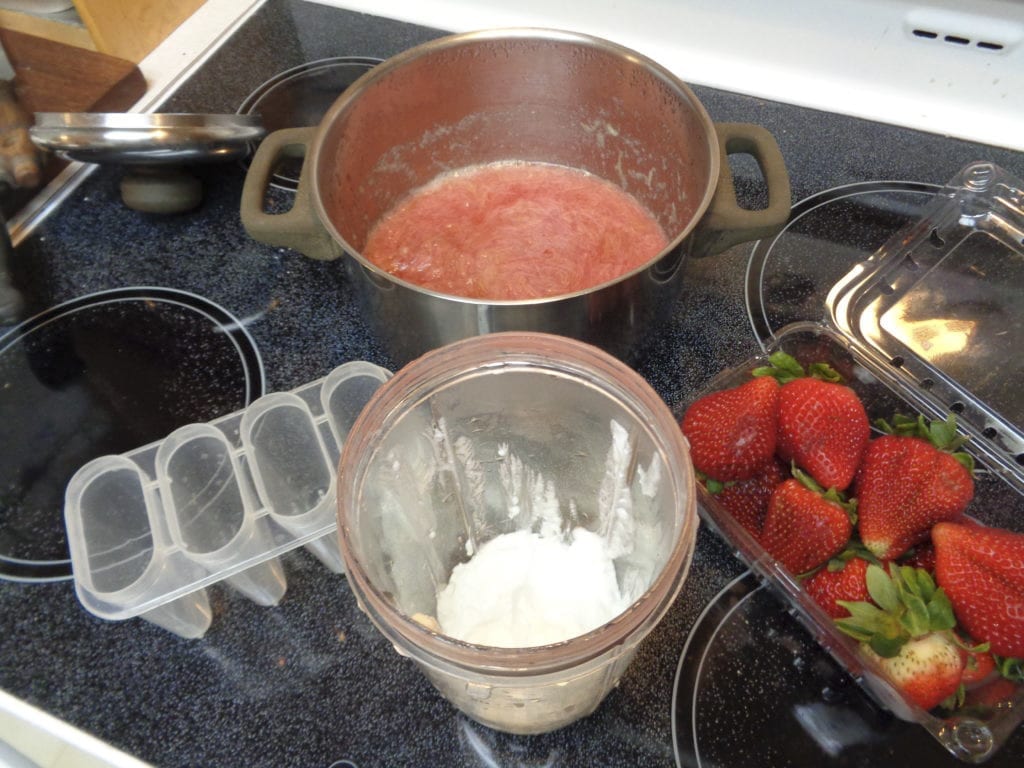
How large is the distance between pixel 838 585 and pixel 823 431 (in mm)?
103

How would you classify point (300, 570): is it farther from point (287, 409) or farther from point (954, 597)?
point (954, 597)

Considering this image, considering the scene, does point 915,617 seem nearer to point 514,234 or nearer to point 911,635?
point 911,635

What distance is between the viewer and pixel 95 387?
67 cm

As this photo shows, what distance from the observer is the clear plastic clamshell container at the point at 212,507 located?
487 mm

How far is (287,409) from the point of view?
562mm

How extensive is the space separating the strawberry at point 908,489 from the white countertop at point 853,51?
47 cm

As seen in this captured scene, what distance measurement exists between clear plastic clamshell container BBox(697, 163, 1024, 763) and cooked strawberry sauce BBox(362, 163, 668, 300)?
0.18m

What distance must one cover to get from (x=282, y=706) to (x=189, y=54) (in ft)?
2.62

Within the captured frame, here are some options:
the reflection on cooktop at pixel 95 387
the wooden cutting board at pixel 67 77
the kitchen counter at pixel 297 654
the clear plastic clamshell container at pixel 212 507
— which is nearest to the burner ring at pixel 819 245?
the kitchen counter at pixel 297 654

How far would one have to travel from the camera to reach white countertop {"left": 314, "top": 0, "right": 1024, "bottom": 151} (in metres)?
0.77

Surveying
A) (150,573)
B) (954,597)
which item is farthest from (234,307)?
(954,597)

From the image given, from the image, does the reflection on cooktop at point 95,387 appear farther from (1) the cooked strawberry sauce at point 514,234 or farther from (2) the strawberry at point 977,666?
(2) the strawberry at point 977,666

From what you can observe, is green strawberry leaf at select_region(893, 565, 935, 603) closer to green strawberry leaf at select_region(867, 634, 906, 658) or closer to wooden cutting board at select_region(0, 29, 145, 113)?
green strawberry leaf at select_region(867, 634, 906, 658)

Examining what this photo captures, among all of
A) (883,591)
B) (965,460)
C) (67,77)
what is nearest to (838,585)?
(883,591)
